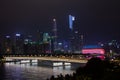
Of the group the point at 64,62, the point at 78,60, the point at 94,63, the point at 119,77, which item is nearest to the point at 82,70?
the point at 94,63

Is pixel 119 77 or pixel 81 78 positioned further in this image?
pixel 81 78

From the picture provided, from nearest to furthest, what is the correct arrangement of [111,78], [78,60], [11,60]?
[111,78] < [78,60] < [11,60]

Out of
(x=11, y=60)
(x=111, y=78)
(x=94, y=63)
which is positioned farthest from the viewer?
(x=11, y=60)

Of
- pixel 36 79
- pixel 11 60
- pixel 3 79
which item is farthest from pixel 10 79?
pixel 11 60

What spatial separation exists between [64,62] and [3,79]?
54.3m

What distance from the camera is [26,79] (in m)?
54.3

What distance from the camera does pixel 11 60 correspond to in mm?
132750

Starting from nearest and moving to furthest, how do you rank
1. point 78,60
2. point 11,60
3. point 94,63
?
point 94,63 < point 78,60 < point 11,60

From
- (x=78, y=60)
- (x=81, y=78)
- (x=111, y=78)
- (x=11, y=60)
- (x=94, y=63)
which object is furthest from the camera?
(x=11, y=60)

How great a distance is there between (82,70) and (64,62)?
228 feet

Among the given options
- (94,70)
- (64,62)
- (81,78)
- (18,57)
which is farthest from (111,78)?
(18,57)

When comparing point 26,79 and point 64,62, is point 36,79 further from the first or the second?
point 64,62

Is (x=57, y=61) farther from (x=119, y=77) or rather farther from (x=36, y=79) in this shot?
(x=119, y=77)

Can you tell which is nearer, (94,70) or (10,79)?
(94,70)
